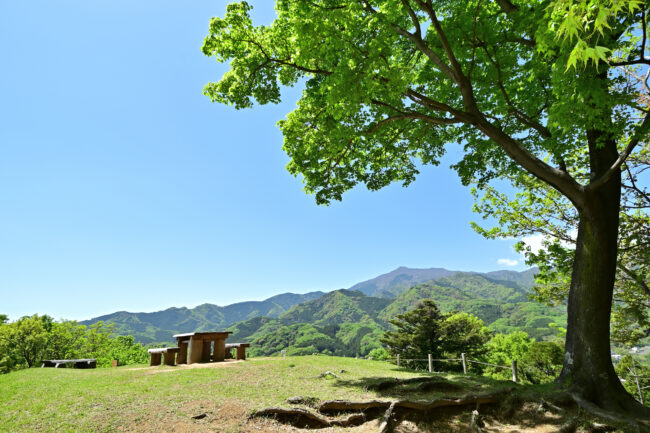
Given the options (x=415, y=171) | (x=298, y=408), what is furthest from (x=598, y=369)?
(x=415, y=171)

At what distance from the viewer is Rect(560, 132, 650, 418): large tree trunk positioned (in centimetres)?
682

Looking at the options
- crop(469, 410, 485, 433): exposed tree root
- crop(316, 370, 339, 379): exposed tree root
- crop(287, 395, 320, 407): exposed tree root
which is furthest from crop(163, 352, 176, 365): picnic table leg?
crop(469, 410, 485, 433): exposed tree root

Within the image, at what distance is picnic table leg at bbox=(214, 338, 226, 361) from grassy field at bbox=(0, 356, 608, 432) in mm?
4449

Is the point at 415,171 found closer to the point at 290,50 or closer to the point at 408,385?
the point at 290,50

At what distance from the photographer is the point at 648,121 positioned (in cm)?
595

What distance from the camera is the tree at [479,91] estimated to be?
6.00 metres

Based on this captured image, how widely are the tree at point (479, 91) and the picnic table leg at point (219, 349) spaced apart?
10586mm

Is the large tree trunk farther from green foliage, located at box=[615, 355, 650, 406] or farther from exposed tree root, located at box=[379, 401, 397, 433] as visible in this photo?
green foliage, located at box=[615, 355, 650, 406]

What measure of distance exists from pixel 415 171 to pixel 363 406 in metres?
8.36

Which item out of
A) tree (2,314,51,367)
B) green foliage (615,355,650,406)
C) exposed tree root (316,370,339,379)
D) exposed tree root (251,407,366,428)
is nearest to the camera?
exposed tree root (251,407,366,428)

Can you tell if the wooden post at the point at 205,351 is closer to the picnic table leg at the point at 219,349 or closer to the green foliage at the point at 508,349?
the picnic table leg at the point at 219,349

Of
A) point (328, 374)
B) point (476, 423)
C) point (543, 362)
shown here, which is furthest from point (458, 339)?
point (476, 423)

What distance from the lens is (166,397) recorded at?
728 centimetres

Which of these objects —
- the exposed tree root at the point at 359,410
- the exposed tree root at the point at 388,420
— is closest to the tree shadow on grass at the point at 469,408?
the exposed tree root at the point at 359,410
